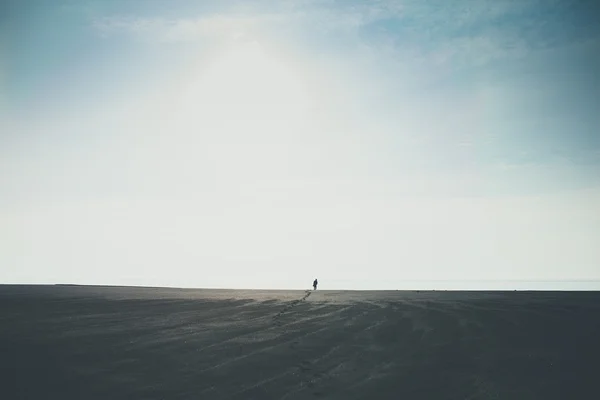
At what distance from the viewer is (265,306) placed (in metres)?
16.6

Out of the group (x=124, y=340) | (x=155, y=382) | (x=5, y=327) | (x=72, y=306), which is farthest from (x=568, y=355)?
(x=72, y=306)

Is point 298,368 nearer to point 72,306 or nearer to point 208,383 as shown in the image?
point 208,383

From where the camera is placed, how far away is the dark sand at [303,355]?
6559 millimetres

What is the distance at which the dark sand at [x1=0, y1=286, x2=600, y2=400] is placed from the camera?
656 cm

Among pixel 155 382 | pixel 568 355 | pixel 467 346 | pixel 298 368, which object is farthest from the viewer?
pixel 467 346

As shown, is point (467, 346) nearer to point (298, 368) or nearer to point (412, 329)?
point (412, 329)

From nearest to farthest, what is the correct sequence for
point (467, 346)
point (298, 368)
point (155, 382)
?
1. point (155, 382)
2. point (298, 368)
3. point (467, 346)

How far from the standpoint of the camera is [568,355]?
28.1ft

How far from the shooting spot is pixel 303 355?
8445 millimetres

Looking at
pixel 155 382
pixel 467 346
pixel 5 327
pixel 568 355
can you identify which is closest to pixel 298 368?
pixel 155 382

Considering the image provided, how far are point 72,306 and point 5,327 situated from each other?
4908 millimetres

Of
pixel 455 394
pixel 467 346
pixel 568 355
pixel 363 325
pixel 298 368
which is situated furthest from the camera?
pixel 363 325

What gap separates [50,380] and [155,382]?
1689mm

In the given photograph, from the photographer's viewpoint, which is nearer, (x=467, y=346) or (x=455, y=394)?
(x=455, y=394)
